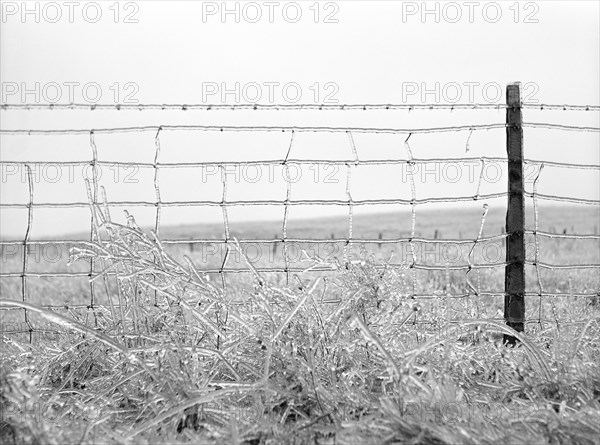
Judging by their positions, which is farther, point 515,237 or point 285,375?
point 515,237

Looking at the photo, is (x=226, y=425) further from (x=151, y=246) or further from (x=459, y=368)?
(x=459, y=368)

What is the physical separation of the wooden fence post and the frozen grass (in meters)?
0.93

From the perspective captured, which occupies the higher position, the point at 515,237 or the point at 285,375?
the point at 515,237

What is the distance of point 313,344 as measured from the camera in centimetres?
266

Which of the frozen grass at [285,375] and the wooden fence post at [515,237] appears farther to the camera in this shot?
the wooden fence post at [515,237]

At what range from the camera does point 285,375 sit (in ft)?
8.35

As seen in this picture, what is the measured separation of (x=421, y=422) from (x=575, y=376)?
0.83 meters

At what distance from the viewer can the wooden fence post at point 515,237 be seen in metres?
4.27

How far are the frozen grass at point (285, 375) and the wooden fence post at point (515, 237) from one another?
933 millimetres

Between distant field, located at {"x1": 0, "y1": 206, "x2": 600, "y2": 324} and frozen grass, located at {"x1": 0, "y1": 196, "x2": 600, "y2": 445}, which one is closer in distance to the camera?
frozen grass, located at {"x1": 0, "y1": 196, "x2": 600, "y2": 445}

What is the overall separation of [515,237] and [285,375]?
2145 mm

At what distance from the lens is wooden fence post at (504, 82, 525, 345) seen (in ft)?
14.0

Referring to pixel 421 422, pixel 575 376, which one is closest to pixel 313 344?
pixel 421 422

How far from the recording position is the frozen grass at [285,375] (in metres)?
2.19
